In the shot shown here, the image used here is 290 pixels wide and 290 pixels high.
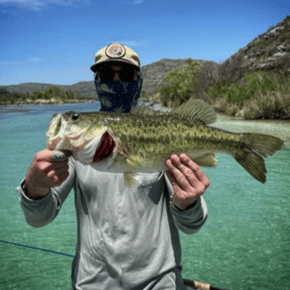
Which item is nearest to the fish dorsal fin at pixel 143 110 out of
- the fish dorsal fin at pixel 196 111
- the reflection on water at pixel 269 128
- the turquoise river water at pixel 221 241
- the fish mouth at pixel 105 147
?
the fish dorsal fin at pixel 196 111

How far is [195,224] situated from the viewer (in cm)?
223

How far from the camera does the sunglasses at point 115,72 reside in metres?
3.03

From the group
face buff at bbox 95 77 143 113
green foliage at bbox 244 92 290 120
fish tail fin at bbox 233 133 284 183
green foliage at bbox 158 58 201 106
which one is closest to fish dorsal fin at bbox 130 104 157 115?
fish tail fin at bbox 233 133 284 183

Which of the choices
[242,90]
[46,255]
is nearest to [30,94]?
[242,90]

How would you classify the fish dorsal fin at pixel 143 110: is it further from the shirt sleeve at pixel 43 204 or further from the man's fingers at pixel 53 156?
the shirt sleeve at pixel 43 204

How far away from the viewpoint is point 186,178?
6.57 feet

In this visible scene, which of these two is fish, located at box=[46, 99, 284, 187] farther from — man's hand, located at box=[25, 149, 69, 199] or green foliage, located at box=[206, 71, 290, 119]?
green foliage, located at box=[206, 71, 290, 119]

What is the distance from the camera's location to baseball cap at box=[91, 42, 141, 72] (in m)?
2.91

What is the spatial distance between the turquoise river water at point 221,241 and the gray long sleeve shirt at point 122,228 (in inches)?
187

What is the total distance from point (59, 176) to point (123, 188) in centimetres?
56

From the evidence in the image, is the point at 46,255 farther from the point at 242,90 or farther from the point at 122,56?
the point at 242,90

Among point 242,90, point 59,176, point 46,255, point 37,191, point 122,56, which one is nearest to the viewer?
point 59,176

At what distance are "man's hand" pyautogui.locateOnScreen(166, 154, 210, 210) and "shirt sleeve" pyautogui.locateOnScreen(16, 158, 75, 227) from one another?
2.93ft

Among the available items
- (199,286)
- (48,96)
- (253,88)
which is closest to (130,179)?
(199,286)
